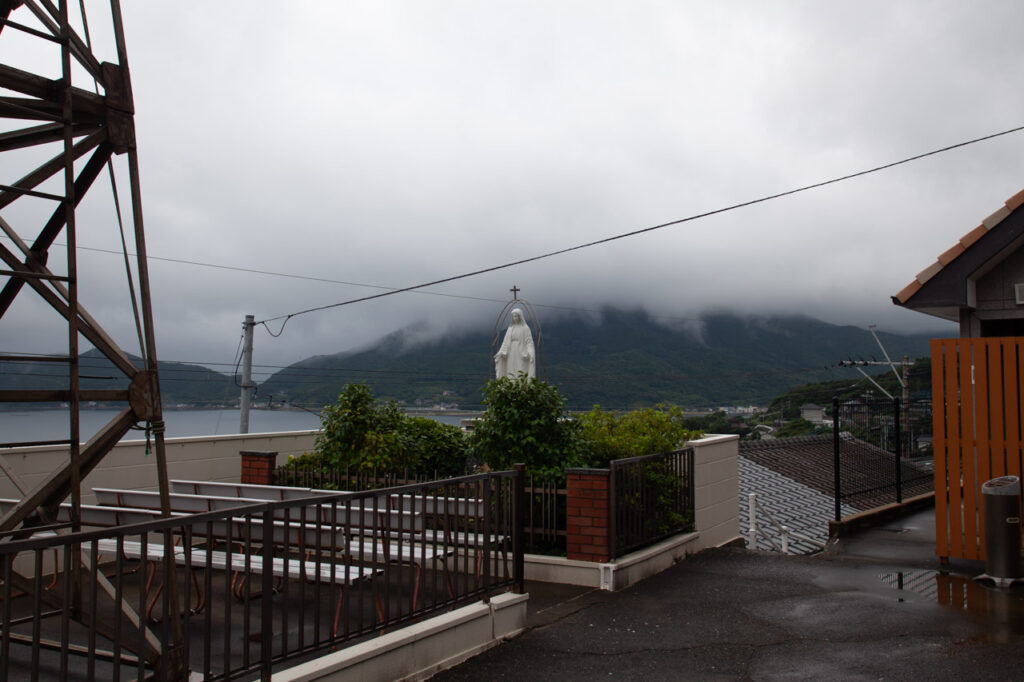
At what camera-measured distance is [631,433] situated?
9711 millimetres

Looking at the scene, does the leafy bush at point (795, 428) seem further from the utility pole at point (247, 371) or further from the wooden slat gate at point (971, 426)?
the wooden slat gate at point (971, 426)

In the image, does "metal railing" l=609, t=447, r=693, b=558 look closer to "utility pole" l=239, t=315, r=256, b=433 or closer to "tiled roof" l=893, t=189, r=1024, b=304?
"tiled roof" l=893, t=189, r=1024, b=304

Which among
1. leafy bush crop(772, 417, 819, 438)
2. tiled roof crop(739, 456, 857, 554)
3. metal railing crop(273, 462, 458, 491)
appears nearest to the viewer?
metal railing crop(273, 462, 458, 491)

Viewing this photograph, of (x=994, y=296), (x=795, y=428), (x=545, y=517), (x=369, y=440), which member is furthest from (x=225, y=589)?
(x=795, y=428)

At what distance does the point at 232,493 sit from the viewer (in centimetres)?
797

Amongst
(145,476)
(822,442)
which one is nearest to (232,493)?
(145,476)

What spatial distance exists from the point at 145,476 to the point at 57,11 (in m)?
6.05

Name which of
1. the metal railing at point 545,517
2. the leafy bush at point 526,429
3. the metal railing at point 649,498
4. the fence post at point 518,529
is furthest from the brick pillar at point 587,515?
the fence post at point 518,529

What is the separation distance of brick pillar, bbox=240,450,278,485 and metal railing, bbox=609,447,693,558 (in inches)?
180

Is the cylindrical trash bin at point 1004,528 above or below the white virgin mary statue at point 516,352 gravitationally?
below

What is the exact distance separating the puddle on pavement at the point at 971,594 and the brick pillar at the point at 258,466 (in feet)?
23.9

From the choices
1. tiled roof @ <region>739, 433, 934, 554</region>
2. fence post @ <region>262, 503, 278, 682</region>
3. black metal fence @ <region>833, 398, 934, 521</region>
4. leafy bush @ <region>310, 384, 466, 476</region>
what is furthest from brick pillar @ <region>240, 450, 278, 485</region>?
tiled roof @ <region>739, 433, 934, 554</region>

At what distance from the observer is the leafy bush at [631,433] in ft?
30.9

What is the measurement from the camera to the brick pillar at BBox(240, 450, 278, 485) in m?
10.0
